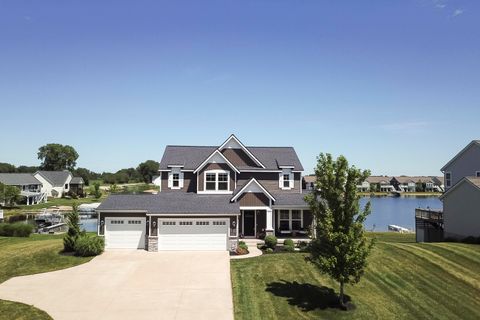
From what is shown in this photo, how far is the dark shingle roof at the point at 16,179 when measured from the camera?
8350 cm

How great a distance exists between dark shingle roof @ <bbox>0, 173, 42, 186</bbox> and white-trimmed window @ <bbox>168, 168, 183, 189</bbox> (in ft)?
201

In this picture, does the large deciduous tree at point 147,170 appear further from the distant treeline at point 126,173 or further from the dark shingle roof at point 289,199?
the dark shingle roof at point 289,199

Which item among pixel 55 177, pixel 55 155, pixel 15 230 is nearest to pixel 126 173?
pixel 55 155

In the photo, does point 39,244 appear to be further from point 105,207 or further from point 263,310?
point 263,310

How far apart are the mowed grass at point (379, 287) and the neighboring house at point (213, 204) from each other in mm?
5485

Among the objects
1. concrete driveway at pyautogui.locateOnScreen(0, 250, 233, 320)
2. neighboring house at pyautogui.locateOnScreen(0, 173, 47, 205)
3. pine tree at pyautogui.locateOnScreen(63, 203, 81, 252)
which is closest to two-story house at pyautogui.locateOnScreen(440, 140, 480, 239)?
concrete driveway at pyautogui.locateOnScreen(0, 250, 233, 320)

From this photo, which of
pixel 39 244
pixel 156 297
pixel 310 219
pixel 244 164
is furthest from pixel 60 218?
pixel 156 297

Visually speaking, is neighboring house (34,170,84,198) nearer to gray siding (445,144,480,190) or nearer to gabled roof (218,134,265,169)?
gabled roof (218,134,265,169)

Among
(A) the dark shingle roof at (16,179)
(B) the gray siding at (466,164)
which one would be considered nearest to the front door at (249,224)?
(B) the gray siding at (466,164)

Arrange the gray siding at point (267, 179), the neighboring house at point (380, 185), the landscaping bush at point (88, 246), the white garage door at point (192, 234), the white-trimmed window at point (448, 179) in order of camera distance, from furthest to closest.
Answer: the neighboring house at point (380, 185), the white-trimmed window at point (448, 179), the gray siding at point (267, 179), the white garage door at point (192, 234), the landscaping bush at point (88, 246)

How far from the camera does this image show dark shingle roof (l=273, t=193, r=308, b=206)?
33.3 m

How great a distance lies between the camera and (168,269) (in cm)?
2311

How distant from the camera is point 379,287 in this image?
19.5 m

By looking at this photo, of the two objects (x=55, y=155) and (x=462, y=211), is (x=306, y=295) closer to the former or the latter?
(x=462, y=211)
